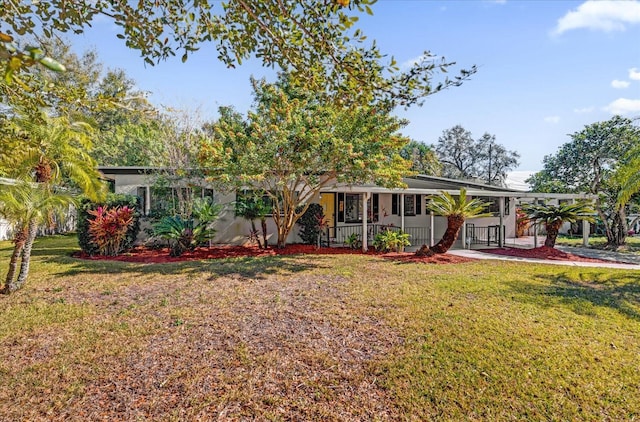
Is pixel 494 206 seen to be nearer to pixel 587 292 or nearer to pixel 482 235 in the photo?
pixel 482 235

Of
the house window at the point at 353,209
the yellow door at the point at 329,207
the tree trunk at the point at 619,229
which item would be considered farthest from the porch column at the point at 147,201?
the tree trunk at the point at 619,229

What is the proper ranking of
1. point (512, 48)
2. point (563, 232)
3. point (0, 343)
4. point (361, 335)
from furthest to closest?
point (563, 232), point (512, 48), point (361, 335), point (0, 343)

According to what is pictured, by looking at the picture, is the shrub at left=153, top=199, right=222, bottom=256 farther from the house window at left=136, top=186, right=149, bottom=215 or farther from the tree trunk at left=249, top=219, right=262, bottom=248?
the house window at left=136, top=186, right=149, bottom=215

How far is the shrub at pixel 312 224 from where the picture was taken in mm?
13375

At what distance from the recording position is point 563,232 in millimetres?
21422

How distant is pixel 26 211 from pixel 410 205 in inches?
551

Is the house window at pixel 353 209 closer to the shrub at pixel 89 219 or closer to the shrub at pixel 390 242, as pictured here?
the shrub at pixel 390 242

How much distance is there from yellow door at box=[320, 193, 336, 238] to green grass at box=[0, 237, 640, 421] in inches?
291

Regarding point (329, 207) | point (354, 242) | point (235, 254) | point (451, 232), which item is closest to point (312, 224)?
point (354, 242)

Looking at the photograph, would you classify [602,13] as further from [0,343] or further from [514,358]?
[0,343]

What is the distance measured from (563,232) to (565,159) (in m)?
5.39

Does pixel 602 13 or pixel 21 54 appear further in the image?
pixel 602 13

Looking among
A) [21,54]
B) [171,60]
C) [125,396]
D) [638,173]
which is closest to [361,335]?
[125,396]

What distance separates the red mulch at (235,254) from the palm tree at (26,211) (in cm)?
354
